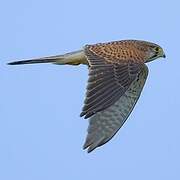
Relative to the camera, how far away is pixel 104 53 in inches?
512

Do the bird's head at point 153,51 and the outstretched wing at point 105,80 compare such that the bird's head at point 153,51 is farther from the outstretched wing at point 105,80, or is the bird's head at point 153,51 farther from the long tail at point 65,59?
the outstretched wing at point 105,80

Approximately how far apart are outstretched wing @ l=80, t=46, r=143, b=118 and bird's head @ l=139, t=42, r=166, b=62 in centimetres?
123

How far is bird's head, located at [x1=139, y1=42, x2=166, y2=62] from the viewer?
14211 millimetres

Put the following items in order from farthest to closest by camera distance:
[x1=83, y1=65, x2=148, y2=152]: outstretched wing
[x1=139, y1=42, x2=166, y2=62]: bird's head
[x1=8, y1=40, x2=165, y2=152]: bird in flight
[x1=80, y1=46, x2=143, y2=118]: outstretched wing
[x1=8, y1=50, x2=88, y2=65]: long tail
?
[x1=139, y1=42, x2=166, y2=62]: bird's head → [x1=8, y1=50, x2=88, y2=65]: long tail → [x1=83, y1=65, x2=148, y2=152]: outstretched wing → [x1=8, y1=40, x2=165, y2=152]: bird in flight → [x1=80, y1=46, x2=143, y2=118]: outstretched wing

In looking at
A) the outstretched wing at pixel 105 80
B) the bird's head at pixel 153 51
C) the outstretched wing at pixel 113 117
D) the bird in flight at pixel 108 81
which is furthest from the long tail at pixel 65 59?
the bird's head at pixel 153 51

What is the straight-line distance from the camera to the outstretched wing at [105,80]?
11.7 metres

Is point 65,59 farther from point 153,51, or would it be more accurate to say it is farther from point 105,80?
point 153,51

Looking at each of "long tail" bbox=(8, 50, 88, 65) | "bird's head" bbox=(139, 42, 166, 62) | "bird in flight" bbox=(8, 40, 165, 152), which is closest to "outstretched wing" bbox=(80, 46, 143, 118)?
"bird in flight" bbox=(8, 40, 165, 152)

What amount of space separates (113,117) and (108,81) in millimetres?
857

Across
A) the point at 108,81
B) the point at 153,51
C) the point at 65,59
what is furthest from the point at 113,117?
the point at 153,51

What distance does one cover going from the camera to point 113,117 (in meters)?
12.9

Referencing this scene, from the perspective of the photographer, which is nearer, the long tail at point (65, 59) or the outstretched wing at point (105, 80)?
the outstretched wing at point (105, 80)

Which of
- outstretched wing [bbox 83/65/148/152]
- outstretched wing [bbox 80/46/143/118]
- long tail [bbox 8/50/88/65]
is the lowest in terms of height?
outstretched wing [bbox 83/65/148/152]

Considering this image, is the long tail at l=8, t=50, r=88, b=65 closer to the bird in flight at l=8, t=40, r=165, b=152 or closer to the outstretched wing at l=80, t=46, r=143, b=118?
the bird in flight at l=8, t=40, r=165, b=152
